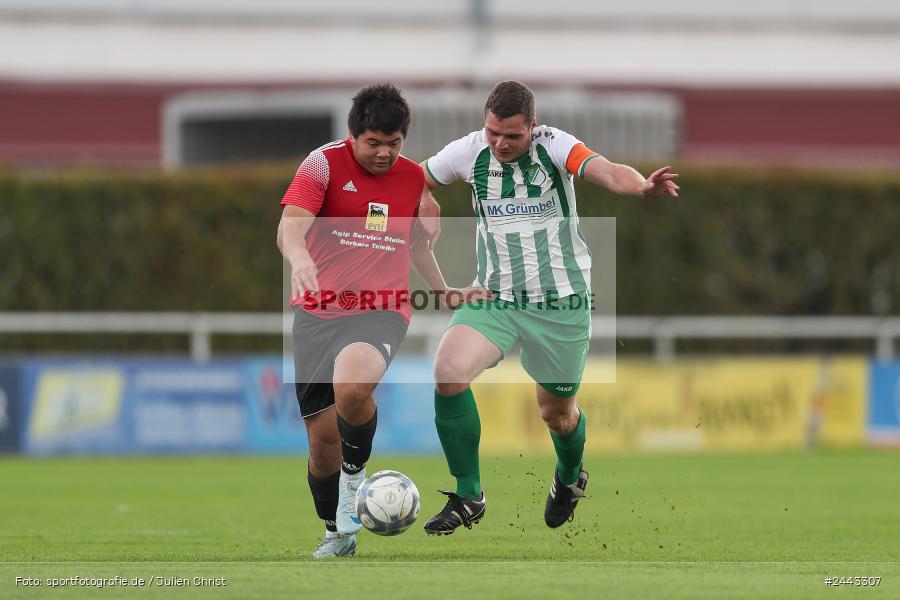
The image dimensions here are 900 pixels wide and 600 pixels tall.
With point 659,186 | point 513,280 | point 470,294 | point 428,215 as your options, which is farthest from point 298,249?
point 659,186

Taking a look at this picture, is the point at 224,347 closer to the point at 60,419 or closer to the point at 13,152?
the point at 60,419

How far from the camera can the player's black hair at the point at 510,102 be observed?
823 cm

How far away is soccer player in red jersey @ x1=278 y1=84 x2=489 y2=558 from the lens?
26.8 feet

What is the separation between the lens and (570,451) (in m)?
9.28

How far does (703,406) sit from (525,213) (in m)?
9.05

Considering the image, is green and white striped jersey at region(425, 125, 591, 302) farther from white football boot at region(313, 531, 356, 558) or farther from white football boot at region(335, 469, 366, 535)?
white football boot at region(313, 531, 356, 558)

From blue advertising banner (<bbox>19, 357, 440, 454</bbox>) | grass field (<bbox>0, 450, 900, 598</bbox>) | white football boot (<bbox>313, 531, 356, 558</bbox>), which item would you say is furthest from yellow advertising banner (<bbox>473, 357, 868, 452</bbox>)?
white football boot (<bbox>313, 531, 356, 558</bbox>)

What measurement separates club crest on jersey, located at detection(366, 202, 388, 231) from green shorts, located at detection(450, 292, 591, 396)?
0.76m

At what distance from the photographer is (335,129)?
2219 centimetres

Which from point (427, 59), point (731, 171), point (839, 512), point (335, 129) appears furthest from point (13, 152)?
point (839, 512)

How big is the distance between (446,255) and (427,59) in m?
14.8

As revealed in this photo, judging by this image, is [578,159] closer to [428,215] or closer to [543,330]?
[428,215]

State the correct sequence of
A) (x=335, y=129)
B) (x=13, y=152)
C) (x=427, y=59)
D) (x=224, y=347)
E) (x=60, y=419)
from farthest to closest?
1. (x=427, y=59)
2. (x=13, y=152)
3. (x=335, y=129)
4. (x=224, y=347)
5. (x=60, y=419)

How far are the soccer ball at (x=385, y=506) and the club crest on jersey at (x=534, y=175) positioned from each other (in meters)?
1.80
